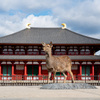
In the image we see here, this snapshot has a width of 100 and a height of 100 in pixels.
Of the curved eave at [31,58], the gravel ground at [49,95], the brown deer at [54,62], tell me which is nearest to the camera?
the gravel ground at [49,95]

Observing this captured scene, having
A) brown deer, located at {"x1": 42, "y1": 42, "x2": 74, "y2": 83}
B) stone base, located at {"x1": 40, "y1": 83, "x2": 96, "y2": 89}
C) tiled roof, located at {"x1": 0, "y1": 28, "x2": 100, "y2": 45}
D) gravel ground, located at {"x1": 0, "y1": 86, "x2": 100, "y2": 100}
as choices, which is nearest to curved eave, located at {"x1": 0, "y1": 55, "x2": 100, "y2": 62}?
tiled roof, located at {"x1": 0, "y1": 28, "x2": 100, "y2": 45}

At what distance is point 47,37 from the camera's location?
35500mm

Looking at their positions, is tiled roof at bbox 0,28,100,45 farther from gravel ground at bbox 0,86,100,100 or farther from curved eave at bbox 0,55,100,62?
gravel ground at bbox 0,86,100,100

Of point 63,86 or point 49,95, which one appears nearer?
point 49,95

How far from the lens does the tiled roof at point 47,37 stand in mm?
33406

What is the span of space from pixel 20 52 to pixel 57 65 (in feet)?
56.1

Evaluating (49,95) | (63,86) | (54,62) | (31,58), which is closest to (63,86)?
(63,86)

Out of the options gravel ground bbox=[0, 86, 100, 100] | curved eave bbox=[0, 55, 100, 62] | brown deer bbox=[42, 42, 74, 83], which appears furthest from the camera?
curved eave bbox=[0, 55, 100, 62]

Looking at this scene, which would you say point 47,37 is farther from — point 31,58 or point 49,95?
point 49,95

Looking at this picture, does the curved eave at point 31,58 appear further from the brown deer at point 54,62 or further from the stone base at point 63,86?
the stone base at point 63,86

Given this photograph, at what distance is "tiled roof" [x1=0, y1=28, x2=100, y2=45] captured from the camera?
3341 centimetres

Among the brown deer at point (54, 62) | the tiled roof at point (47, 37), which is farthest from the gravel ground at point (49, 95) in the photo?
the tiled roof at point (47, 37)

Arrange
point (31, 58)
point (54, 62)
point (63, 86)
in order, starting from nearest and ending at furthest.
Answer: point (63, 86), point (54, 62), point (31, 58)

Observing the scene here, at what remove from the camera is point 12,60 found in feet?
102
